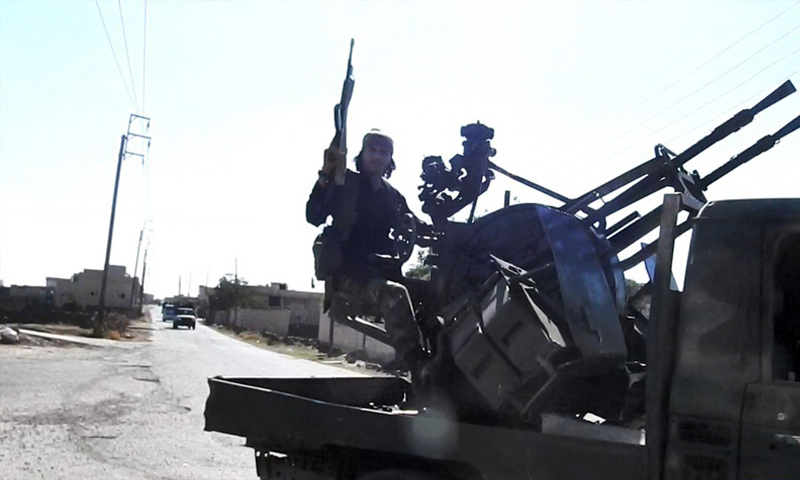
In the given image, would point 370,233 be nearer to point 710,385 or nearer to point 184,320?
point 710,385

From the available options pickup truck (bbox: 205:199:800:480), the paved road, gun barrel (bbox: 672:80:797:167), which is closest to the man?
pickup truck (bbox: 205:199:800:480)

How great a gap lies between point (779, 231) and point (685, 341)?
1.86 ft

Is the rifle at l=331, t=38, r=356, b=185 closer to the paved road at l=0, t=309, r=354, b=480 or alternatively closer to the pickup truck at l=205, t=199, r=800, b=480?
the pickup truck at l=205, t=199, r=800, b=480

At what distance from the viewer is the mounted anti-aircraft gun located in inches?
152

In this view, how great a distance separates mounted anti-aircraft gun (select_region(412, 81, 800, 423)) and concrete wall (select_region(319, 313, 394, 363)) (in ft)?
86.7

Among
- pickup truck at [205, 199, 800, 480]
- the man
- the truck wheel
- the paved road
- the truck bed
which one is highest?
the man

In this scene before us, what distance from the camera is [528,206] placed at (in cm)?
485

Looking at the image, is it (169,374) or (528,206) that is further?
(169,374)

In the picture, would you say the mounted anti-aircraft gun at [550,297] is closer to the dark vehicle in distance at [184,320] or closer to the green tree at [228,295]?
the dark vehicle in distance at [184,320]

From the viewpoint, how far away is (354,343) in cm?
4281

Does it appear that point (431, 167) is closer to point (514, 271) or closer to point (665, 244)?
point (514, 271)

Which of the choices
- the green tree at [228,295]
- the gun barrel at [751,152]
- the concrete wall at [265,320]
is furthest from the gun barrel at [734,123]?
the green tree at [228,295]

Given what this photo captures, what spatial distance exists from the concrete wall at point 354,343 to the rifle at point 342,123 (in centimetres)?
2659

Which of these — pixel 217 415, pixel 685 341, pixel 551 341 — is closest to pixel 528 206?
pixel 551 341
